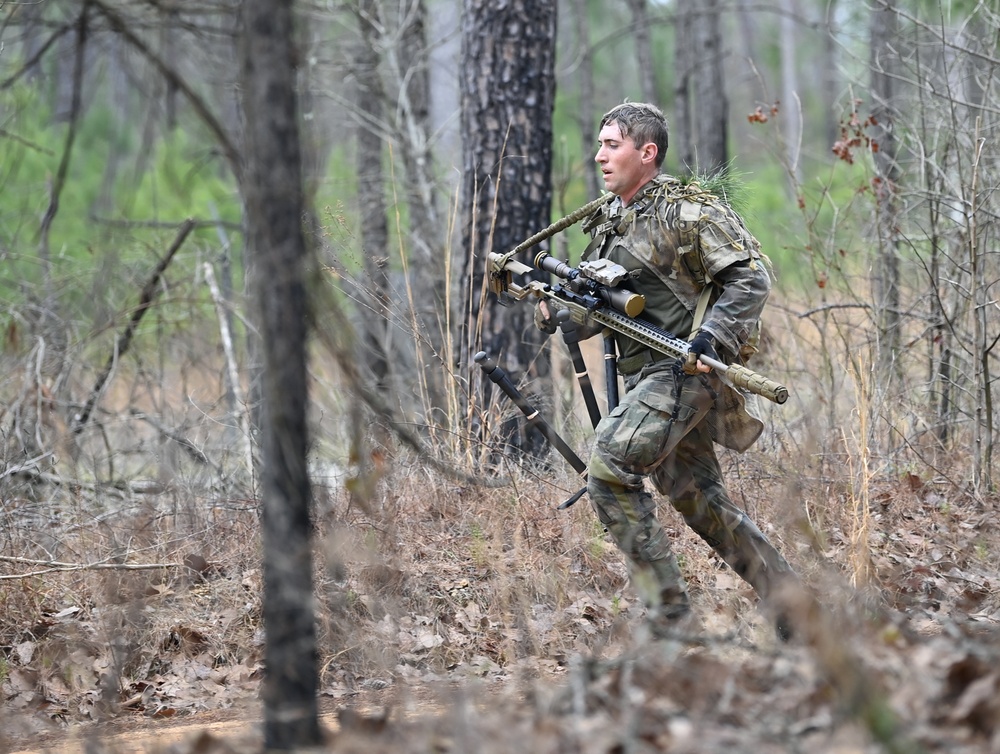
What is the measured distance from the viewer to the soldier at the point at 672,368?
4.50 m

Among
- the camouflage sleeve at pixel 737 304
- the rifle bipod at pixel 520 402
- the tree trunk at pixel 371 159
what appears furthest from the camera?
the tree trunk at pixel 371 159

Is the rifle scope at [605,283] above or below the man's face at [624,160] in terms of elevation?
below

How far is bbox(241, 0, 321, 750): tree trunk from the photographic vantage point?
277 cm

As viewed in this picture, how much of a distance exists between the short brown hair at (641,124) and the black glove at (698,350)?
0.90 meters

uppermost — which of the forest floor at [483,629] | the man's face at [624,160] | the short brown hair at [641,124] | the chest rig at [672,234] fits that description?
the short brown hair at [641,124]

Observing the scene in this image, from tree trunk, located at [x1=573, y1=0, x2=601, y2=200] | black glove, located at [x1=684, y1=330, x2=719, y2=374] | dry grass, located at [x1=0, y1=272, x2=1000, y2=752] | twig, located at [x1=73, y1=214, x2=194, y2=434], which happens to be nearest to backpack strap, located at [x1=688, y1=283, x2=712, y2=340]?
black glove, located at [x1=684, y1=330, x2=719, y2=374]

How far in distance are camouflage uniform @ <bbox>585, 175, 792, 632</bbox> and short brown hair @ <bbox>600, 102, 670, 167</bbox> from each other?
0.17 metres

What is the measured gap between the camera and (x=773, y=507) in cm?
605

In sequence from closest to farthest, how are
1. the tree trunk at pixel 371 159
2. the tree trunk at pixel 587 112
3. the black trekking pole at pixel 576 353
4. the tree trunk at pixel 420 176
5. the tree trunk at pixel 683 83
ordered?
the black trekking pole at pixel 576 353 < the tree trunk at pixel 420 176 < the tree trunk at pixel 371 159 < the tree trunk at pixel 587 112 < the tree trunk at pixel 683 83

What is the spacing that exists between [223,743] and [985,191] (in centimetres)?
550

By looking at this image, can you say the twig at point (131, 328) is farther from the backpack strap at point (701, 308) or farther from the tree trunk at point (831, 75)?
the tree trunk at point (831, 75)

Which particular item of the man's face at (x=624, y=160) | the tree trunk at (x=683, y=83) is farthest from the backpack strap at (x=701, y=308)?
the tree trunk at (x=683, y=83)

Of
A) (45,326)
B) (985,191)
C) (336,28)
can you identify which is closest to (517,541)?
(985,191)

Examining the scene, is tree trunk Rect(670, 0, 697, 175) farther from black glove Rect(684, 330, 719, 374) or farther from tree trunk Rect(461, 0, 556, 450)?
black glove Rect(684, 330, 719, 374)
